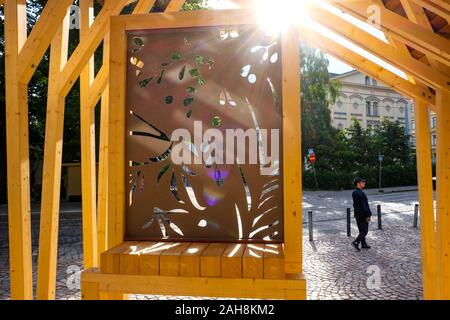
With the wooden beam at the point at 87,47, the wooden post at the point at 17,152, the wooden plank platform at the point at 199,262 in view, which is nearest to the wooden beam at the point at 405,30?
the wooden plank platform at the point at 199,262

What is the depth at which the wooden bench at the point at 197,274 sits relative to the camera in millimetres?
2746

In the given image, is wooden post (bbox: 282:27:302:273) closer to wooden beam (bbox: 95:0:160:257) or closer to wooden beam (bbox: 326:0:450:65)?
wooden beam (bbox: 326:0:450:65)

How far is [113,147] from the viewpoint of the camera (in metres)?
3.37

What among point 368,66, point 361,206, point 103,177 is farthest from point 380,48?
point 361,206

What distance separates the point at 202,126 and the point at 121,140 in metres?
0.78

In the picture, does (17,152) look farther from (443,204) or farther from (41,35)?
(443,204)

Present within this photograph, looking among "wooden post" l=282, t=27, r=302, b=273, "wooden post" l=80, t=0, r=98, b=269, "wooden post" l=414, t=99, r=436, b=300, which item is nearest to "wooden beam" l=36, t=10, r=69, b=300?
"wooden post" l=80, t=0, r=98, b=269

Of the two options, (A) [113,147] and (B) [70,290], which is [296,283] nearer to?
(A) [113,147]

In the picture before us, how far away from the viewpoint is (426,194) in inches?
155

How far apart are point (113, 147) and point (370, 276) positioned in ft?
15.6

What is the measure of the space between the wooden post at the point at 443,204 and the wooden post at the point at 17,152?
155 inches

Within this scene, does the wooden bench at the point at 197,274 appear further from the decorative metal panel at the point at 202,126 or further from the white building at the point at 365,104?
the white building at the point at 365,104

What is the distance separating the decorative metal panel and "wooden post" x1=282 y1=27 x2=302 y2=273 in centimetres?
19

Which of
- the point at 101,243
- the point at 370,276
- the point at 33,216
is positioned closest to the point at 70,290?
the point at 101,243
